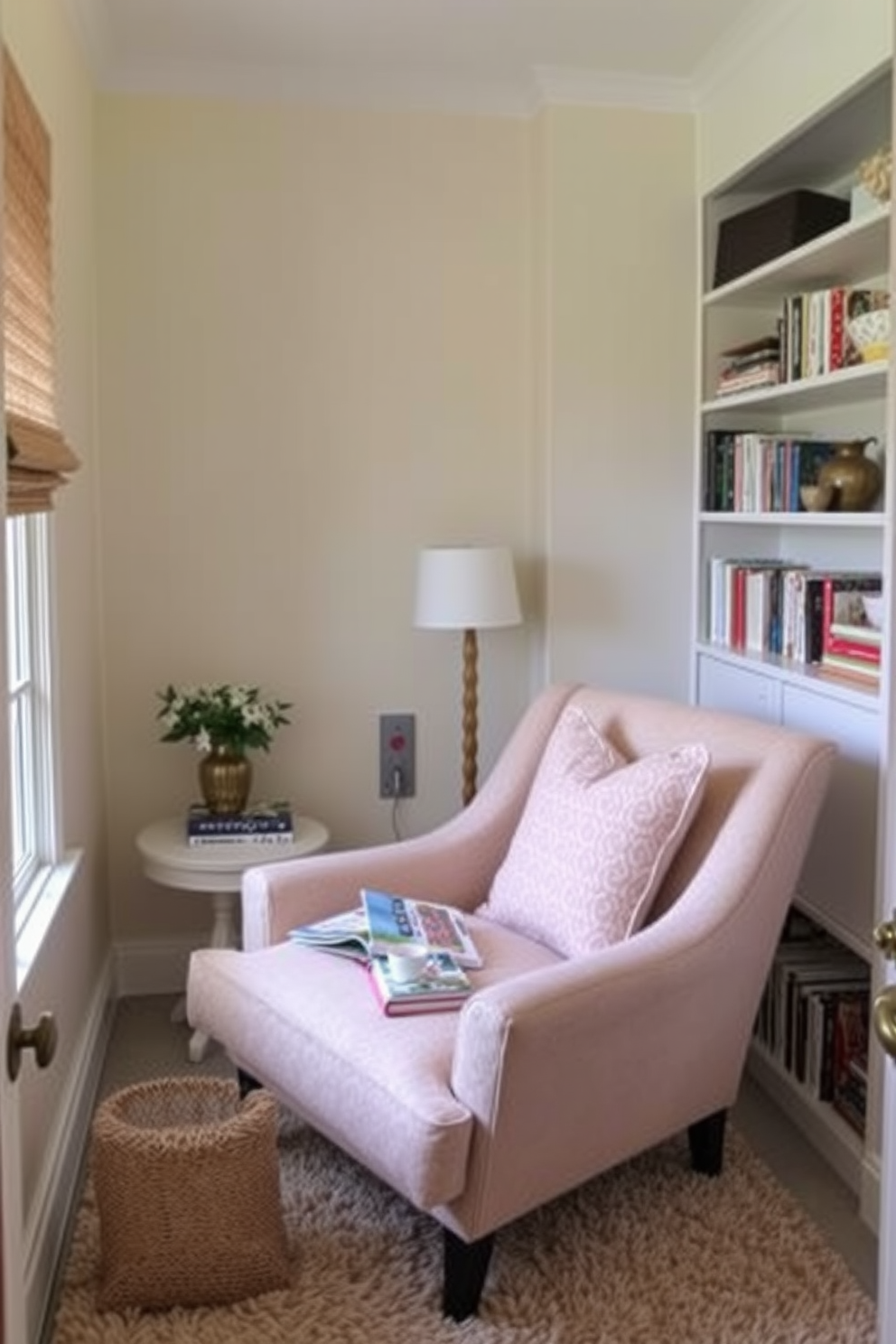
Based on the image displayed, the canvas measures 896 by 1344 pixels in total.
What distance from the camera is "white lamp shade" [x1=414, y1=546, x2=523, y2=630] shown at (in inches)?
114

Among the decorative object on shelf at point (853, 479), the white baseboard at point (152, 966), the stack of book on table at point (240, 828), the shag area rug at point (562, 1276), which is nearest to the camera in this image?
the shag area rug at point (562, 1276)

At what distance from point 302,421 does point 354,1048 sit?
1.75 m

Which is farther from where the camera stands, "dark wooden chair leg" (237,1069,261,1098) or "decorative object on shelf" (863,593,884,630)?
"decorative object on shelf" (863,593,884,630)

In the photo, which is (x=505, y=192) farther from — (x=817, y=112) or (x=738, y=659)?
(x=738, y=659)

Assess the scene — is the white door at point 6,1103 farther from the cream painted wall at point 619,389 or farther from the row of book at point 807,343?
the cream painted wall at point 619,389

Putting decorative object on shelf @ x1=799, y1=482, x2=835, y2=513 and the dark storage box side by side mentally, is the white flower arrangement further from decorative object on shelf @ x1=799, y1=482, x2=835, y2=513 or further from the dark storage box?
the dark storage box

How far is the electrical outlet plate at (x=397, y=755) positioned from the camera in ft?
10.7

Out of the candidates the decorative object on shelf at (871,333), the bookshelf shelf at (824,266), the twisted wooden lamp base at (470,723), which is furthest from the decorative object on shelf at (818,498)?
the twisted wooden lamp base at (470,723)

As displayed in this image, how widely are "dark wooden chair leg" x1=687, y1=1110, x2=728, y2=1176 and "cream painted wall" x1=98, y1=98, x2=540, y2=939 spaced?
4.18 feet

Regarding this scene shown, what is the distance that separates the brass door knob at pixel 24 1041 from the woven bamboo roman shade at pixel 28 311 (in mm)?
849

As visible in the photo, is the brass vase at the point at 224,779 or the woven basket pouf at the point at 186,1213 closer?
the woven basket pouf at the point at 186,1213

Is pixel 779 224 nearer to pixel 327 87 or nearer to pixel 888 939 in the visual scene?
pixel 327 87

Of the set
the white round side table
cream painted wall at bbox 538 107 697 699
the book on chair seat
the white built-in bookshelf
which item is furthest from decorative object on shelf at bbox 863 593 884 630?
the white round side table

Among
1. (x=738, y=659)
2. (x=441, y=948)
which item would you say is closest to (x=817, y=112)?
(x=738, y=659)
